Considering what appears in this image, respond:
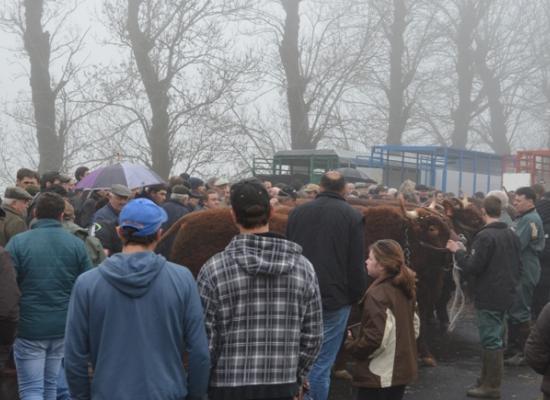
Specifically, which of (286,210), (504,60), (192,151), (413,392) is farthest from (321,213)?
(504,60)

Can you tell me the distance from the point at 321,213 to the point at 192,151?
13.9 metres

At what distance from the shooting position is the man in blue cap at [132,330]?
3.10m

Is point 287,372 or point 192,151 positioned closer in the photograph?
point 287,372

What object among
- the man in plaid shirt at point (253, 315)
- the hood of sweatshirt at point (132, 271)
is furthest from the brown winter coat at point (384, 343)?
the hood of sweatshirt at point (132, 271)

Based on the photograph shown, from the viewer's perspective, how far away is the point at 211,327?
3400 mm

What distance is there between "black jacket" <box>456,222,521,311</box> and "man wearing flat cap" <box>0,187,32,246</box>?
4.03 m

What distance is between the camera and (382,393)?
4.58 meters

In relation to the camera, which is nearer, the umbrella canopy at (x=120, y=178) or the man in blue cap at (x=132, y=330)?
the man in blue cap at (x=132, y=330)

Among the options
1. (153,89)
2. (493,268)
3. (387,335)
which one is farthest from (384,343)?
(153,89)

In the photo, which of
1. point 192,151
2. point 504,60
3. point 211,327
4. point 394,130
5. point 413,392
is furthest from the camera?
point 504,60

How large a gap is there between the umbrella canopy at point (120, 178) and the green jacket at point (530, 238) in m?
4.37

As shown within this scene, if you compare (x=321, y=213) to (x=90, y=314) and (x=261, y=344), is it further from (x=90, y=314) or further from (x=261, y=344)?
A: (x=90, y=314)

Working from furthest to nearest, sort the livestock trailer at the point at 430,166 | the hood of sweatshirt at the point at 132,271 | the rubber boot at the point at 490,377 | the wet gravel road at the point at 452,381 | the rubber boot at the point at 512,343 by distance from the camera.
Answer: the livestock trailer at the point at 430,166 → the rubber boot at the point at 512,343 → the wet gravel road at the point at 452,381 → the rubber boot at the point at 490,377 → the hood of sweatshirt at the point at 132,271

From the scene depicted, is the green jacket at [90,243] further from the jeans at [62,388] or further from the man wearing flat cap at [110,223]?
the jeans at [62,388]
